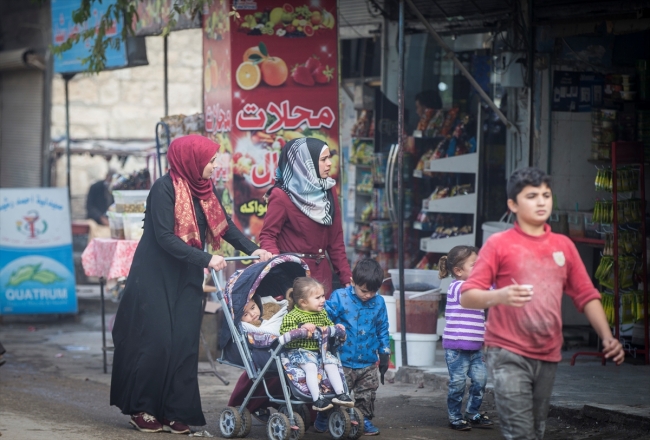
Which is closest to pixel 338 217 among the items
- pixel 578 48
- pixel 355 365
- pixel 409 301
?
pixel 355 365

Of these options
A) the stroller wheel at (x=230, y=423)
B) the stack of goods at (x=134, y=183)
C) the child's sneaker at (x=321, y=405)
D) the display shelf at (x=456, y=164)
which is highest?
the display shelf at (x=456, y=164)

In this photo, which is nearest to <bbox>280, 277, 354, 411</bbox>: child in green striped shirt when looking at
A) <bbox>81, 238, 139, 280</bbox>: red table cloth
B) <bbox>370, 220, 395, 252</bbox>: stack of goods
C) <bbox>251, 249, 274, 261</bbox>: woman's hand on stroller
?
<bbox>251, 249, 274, 261</bbox>: woman's hand on stroller

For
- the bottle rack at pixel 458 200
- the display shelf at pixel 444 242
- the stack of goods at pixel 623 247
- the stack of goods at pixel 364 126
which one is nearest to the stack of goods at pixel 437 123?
the bottle rack at pixel 458 200

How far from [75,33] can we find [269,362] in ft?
22.9

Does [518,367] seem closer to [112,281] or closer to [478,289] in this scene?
[478,289]

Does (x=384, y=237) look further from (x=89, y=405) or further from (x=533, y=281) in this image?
(x=533, y=281)

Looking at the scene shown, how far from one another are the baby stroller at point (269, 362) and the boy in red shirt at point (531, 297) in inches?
59.2

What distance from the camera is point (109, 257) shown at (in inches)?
340

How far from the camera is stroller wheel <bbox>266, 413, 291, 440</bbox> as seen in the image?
5598 millimetres

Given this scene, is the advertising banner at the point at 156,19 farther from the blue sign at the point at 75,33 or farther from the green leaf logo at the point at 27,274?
the green leaf logo at the point at 27,274

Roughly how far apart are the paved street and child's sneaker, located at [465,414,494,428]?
74 mm

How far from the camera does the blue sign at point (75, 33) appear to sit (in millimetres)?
11391

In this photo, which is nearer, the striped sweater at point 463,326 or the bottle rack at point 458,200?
the striped sweater at point 463,326

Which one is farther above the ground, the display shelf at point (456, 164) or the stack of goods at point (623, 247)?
the display shelf at point (456, 164)
